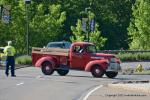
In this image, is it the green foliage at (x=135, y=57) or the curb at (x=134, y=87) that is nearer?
the curb at (x=134, y=87)

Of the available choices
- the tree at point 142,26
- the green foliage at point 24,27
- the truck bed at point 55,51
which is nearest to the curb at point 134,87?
the truck bed at point 55,51

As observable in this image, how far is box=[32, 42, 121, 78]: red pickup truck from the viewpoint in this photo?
1297 inches

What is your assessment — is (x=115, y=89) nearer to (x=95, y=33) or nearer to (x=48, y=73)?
(x=48, y=73)

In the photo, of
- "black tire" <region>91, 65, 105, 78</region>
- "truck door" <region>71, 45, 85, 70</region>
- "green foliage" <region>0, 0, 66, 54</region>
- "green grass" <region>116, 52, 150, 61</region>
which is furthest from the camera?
"green foliage" <region>0, 0, 66, 54</region>

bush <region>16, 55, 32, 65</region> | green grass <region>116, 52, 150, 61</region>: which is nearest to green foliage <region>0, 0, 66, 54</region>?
green grass <region>116, 52, 150, 61</region>

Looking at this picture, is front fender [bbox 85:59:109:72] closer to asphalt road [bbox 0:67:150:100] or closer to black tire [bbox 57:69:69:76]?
black tire [bbox 57:69:69:76]

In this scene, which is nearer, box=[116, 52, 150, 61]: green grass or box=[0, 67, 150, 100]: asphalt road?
box=[0, 67, 150, 100]: asphalt road

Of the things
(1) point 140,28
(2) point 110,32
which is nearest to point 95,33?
(1) point 140,28

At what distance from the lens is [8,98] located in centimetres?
2000

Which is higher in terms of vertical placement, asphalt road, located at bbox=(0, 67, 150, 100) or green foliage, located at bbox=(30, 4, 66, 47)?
green foliage, located at bbox=(30, 4, 66, 47)

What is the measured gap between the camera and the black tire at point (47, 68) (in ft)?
111

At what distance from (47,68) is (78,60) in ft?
5.88

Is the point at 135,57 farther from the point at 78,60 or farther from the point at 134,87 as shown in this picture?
the point at 134,87

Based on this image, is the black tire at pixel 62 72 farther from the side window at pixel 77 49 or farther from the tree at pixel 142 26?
the tree at pixel 142 26
